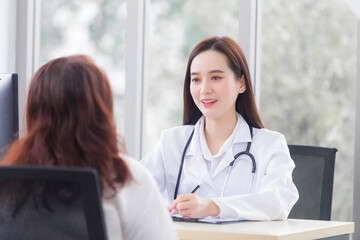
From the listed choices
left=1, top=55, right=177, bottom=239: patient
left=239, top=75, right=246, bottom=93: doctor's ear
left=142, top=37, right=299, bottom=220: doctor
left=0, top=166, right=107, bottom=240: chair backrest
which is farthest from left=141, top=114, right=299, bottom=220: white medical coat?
left=0, top=166, right=107, bottom=240: chair backrest

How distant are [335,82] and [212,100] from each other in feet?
2.68

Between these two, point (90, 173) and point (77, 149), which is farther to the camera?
point (77, 149)

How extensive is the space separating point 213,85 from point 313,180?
563mm

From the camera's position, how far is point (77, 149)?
3.74 ft

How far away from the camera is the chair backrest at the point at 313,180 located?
2.46 m

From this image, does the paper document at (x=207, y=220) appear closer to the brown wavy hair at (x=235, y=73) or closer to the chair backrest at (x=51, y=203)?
the brown wavy hair at (x=235, y=73)

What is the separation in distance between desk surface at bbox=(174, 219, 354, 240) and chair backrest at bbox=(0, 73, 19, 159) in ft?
1.79

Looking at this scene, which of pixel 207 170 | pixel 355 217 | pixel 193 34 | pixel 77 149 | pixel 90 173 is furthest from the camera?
pixel 193 34

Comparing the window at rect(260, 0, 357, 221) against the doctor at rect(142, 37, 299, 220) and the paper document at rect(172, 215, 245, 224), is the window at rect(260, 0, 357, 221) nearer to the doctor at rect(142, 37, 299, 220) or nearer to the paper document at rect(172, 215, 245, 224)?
the doctor at rect(142, 37, 299, 220)

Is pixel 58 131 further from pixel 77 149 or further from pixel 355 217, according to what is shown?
pixel 355 217

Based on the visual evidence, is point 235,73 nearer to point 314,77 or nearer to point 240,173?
point 240,173

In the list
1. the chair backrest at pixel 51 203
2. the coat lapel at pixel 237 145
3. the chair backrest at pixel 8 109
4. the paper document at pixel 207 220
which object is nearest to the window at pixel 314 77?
the coat lapel at pixel 237 145

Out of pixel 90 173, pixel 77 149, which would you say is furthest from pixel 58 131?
pixel 90 173

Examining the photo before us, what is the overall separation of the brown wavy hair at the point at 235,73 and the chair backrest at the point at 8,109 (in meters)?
0.89
